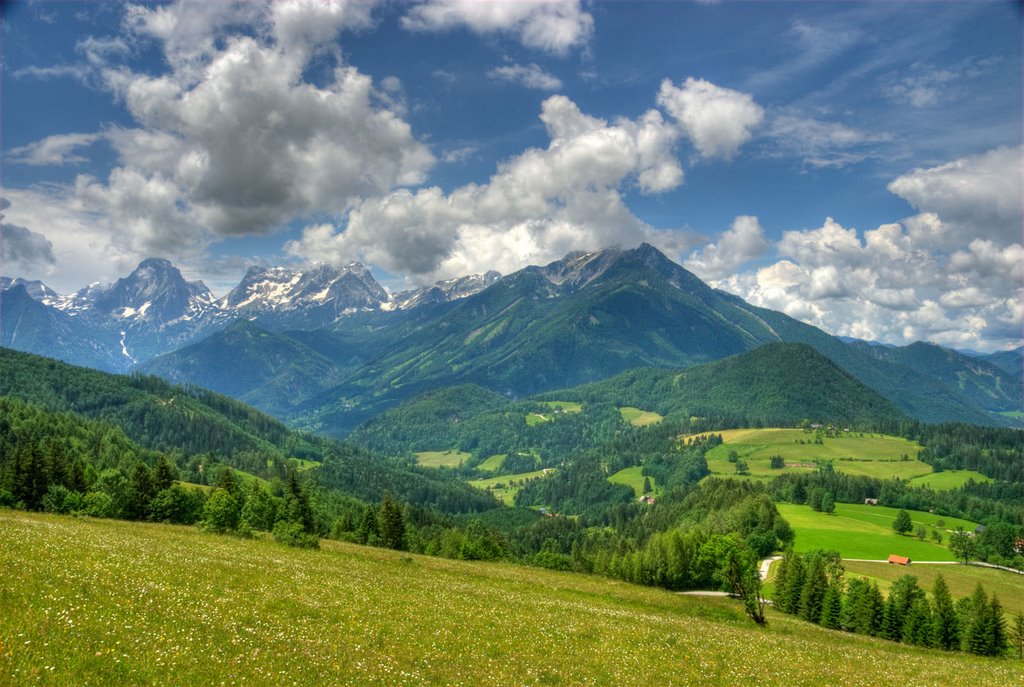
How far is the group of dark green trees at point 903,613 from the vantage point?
6353 cm

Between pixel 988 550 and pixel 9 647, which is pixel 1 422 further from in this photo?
pixel 988 550

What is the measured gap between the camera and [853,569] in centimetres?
11331

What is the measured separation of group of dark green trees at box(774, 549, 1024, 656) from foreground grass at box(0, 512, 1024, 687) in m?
22.7

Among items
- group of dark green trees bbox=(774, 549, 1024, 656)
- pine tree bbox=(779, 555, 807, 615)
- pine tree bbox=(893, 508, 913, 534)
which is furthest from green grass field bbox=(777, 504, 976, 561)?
group of dark green trees bbox=(774, 549, 1024, 656)

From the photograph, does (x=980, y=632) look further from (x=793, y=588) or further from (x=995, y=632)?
(x=793, y=588)

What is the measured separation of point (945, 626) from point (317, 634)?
78455 mm

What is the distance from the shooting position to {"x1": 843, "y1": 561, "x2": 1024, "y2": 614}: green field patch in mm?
99844

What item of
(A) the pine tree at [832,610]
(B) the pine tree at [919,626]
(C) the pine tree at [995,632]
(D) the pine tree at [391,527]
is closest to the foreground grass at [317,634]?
(C) the pine tree at [995,632]

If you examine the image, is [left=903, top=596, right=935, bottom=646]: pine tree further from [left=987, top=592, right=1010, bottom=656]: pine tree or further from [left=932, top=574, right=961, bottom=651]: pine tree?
[left=987, top=592, right=1010, bottom=656]: pine tree

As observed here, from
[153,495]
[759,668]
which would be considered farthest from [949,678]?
[153,495]

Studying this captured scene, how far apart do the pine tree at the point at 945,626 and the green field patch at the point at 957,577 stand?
33064mm

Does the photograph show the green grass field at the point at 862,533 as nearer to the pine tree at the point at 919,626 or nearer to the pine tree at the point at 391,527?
the pine tree at the point at 919,626

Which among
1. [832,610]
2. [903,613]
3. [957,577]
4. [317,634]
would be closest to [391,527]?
[832,610]

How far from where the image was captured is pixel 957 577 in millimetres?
113812
